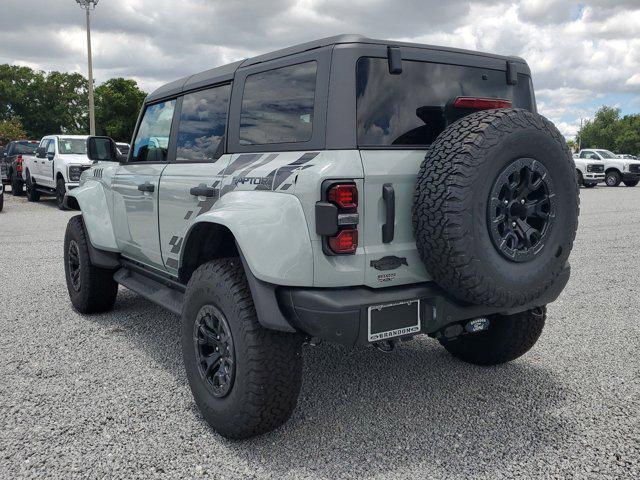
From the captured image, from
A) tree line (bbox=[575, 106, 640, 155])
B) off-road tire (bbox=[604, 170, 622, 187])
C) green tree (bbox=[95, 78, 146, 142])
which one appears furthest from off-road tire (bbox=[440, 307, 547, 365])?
tree line (bbox=[575, 106, 640, 155])

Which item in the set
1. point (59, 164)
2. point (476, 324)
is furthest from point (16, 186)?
point (476, 324)

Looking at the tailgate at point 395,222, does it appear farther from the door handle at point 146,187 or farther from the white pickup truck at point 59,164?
the white pickup truck at point 59,164

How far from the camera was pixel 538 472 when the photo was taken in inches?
104

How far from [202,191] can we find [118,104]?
50.0 metres

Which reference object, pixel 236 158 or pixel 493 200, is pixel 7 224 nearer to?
pixel 236 158

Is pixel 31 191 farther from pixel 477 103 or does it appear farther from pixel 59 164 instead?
pixel 477 103

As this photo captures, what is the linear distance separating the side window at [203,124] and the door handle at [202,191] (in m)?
0.21

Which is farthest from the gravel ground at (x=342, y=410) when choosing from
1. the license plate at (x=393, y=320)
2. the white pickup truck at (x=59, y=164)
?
the white pickup truck at (x=59, y=164)

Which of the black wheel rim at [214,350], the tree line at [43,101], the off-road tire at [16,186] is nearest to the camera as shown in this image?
the black wheel rim at [214,350]

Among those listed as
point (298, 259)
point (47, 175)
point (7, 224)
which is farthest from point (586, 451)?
point (47, 175)

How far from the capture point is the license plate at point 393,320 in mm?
2604

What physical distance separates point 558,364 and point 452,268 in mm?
1896

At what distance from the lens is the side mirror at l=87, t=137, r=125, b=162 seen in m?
4.66

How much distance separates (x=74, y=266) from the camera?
17.4 feet
